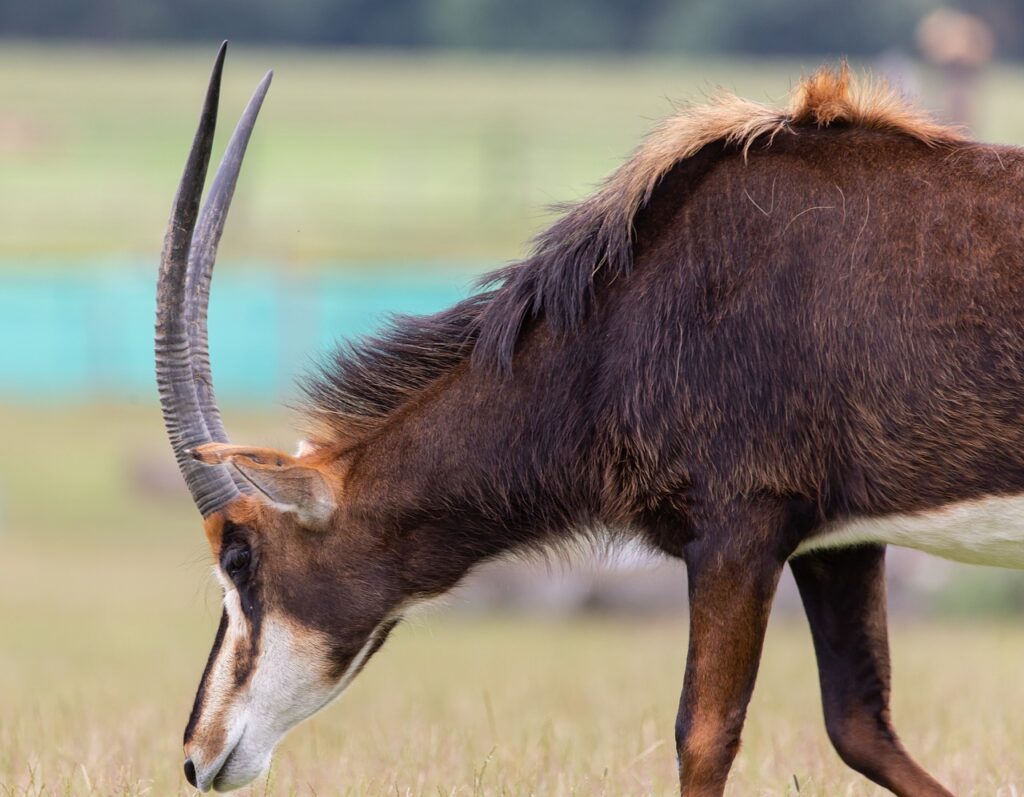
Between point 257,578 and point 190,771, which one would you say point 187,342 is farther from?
point 190,771

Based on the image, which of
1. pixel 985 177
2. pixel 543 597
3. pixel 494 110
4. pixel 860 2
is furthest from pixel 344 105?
pixel 985 177

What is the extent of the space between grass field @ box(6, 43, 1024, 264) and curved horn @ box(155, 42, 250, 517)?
30.4 m

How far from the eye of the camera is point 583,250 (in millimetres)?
6133

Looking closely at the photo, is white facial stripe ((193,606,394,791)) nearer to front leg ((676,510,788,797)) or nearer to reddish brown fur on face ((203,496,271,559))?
reddish brown fur on face ((203,496,271,559))

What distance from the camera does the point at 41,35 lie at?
6006cm

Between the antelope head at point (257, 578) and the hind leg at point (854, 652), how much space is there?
151 centimetres

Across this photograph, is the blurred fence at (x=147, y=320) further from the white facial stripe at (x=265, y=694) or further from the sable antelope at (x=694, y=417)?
the white facial stripe at (x=265, y=694)

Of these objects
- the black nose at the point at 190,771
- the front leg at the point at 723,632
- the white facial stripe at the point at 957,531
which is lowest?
the black nose at the point at 190,771

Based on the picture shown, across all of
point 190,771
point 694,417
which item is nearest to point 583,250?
point 694,417

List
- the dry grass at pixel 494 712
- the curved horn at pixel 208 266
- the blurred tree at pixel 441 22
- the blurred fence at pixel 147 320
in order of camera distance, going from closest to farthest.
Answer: the curved horn at pixel 208 266
the dry grass at pixel 494 712
the blurred fence at pixel 147 320
the blurred tree at pixel 441 22

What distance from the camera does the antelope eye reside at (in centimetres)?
627

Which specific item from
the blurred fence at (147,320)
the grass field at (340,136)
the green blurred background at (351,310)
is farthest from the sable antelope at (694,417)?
the grass field at (340,136)

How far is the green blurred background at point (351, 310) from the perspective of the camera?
25.8 feet

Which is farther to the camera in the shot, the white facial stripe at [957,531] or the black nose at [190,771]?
the black nose at [190,771]
